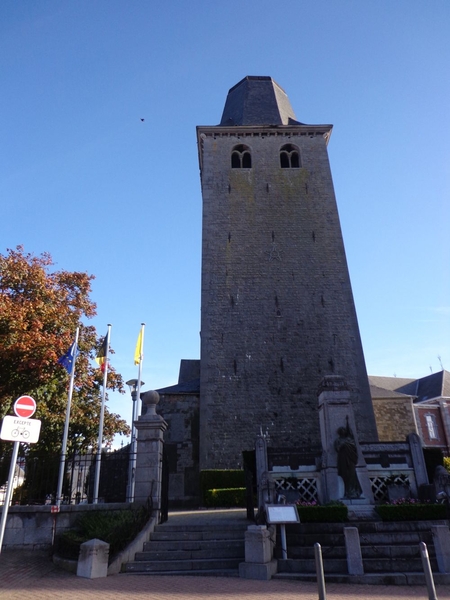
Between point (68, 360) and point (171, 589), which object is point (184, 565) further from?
point (68, 360)

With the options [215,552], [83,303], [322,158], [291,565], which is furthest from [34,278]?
[322,158]

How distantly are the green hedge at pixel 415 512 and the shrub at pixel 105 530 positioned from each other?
17.2 feet

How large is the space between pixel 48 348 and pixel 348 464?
33.9ft

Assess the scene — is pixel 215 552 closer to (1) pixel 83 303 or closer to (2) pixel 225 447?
(2) pixel 225 447

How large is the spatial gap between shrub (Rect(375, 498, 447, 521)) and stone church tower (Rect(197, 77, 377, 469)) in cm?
868

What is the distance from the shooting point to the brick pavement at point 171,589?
6.11m

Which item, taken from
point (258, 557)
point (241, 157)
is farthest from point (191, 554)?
point (241, 157)

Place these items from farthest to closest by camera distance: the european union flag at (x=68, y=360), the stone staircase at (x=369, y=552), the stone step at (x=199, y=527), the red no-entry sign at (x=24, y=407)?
the european union flag at (x=68, y=360) → the stone step at (x=199, y=527) → the stone staircase at (x=369, y=552) → the red no-entry sign at (x=24, y=407)

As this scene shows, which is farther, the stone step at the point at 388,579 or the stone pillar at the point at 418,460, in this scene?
the stone pillar at the point at 418,460

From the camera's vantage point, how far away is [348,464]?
1002 centimetres

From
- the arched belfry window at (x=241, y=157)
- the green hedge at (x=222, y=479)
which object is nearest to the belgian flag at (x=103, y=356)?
the green hedge at (x=222, y=479)

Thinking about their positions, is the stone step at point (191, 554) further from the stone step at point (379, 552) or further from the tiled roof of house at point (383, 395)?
the tiled roof of house at point (383, 395)

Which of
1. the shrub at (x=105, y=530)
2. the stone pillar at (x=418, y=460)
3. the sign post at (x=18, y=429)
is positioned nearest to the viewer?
the sign post at (x=18, y=429)

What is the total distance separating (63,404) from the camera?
54.1ft
